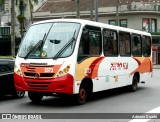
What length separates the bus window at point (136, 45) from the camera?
55.4 feet

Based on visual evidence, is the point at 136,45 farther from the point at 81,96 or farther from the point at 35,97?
the point at 35,97

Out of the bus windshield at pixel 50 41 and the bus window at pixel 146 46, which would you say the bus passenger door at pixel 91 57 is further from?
the bus window at pixel 146 46

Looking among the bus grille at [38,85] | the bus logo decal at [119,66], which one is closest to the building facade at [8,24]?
the bus logo decal at [119,66]

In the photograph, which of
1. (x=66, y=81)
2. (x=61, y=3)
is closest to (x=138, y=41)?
(x=66, y=81)

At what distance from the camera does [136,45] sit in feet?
56.6

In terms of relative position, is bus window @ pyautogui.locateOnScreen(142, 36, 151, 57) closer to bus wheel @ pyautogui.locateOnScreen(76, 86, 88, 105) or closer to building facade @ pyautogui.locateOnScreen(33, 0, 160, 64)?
bus wheel @ pyautogui.locateOnScreen(76, 86, 88, 105)

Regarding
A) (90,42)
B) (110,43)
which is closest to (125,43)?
(110,43)

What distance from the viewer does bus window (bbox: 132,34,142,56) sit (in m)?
16.9

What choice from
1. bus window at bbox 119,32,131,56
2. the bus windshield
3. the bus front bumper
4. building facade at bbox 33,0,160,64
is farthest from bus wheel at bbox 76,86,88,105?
building facade at bbox 33,0,160,64

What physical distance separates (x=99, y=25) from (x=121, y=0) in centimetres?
4489

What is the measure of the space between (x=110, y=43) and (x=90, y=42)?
1.77 meters

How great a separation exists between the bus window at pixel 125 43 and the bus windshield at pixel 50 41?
3.63m

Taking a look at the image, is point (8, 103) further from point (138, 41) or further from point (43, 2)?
point (43, 2)

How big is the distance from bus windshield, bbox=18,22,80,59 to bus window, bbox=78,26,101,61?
39 cm
